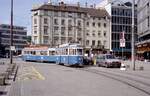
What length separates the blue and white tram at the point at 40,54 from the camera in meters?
67.7

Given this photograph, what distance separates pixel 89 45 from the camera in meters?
134

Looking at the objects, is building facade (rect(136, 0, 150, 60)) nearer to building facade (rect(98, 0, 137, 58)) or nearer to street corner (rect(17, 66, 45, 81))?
building facade (rect(98, 0, 137, 58))

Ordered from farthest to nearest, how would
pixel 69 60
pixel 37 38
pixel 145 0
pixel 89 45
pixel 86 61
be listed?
pixel 89 45, pixel 37 38, pixel 145 0, pixel 86 61, pixel 69 60

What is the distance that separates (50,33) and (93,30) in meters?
14.8

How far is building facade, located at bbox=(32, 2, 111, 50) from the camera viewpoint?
127 metres

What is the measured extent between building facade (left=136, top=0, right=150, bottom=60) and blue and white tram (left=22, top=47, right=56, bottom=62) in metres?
32.3

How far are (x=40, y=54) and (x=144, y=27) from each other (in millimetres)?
41440

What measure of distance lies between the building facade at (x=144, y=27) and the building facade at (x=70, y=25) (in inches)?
710

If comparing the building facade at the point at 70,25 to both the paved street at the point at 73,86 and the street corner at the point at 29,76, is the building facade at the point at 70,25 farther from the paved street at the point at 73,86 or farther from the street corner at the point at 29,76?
the paved street at the point at 73,86

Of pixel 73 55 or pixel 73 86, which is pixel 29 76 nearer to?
pixel 73 86

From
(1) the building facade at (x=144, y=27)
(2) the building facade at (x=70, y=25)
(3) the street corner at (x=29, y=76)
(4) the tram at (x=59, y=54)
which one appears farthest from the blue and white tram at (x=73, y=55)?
(2) the building facade at (x=70, y=25)

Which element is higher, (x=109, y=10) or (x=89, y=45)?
(x=109, y=10)

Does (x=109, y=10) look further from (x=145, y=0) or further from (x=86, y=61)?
(x=86, y=61)

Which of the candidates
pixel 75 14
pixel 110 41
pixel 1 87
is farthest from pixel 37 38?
pixel 1 87
